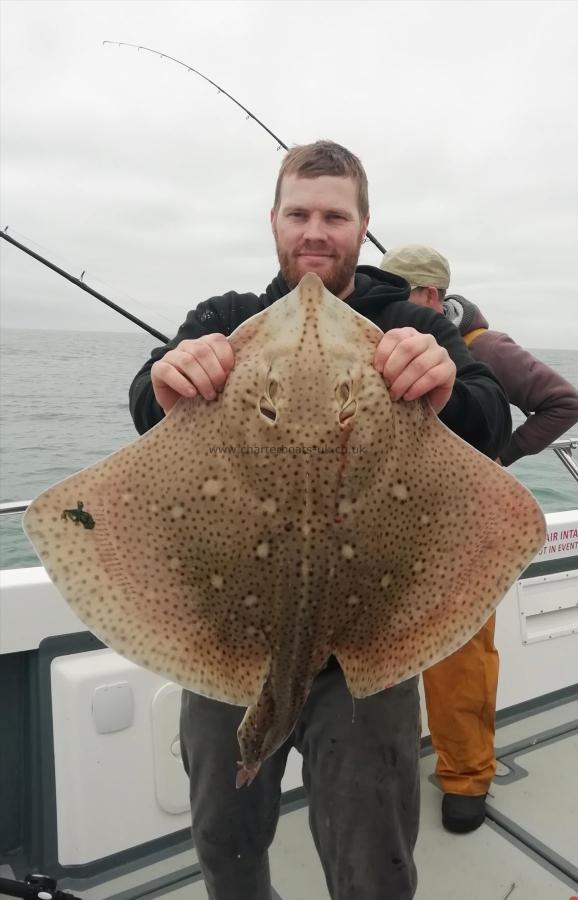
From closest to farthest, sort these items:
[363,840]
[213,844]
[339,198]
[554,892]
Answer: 1. [363,840]
2. [213,844]
3. [339,198]
4. [554,892]

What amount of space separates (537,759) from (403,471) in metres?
3.13

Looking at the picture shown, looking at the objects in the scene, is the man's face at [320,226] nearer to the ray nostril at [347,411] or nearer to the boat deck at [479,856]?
the ray nostril at [347,411]

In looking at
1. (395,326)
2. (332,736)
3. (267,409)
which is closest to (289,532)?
(267,409)

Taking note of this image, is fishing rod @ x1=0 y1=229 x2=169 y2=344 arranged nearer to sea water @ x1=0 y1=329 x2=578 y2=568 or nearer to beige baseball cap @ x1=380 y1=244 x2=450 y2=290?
sea water @ x1=0 y1=329 x2=578 y2=568

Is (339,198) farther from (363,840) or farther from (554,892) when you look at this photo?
(554,892)

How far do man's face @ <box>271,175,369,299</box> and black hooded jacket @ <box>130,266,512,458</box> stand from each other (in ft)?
0.44

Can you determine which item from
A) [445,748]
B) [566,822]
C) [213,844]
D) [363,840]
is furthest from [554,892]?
[213,844]

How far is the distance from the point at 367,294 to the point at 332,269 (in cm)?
19

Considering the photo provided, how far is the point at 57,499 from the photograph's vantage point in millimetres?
1611

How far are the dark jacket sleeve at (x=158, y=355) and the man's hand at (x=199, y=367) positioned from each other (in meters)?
0.48

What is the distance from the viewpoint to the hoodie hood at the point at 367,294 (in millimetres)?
2320

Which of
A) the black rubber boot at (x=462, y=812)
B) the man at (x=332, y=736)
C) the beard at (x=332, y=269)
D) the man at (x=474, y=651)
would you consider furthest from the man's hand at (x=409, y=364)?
the black rubber boot at (x=462, y=812)

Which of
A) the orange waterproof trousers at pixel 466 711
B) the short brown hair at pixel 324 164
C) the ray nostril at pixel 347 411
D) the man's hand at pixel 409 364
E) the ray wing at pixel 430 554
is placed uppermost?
the short brown hair at pixel 324 164

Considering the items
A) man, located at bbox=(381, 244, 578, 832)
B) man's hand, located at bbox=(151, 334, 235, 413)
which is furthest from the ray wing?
man, located at bbox=(381, 244, 578, 832)
